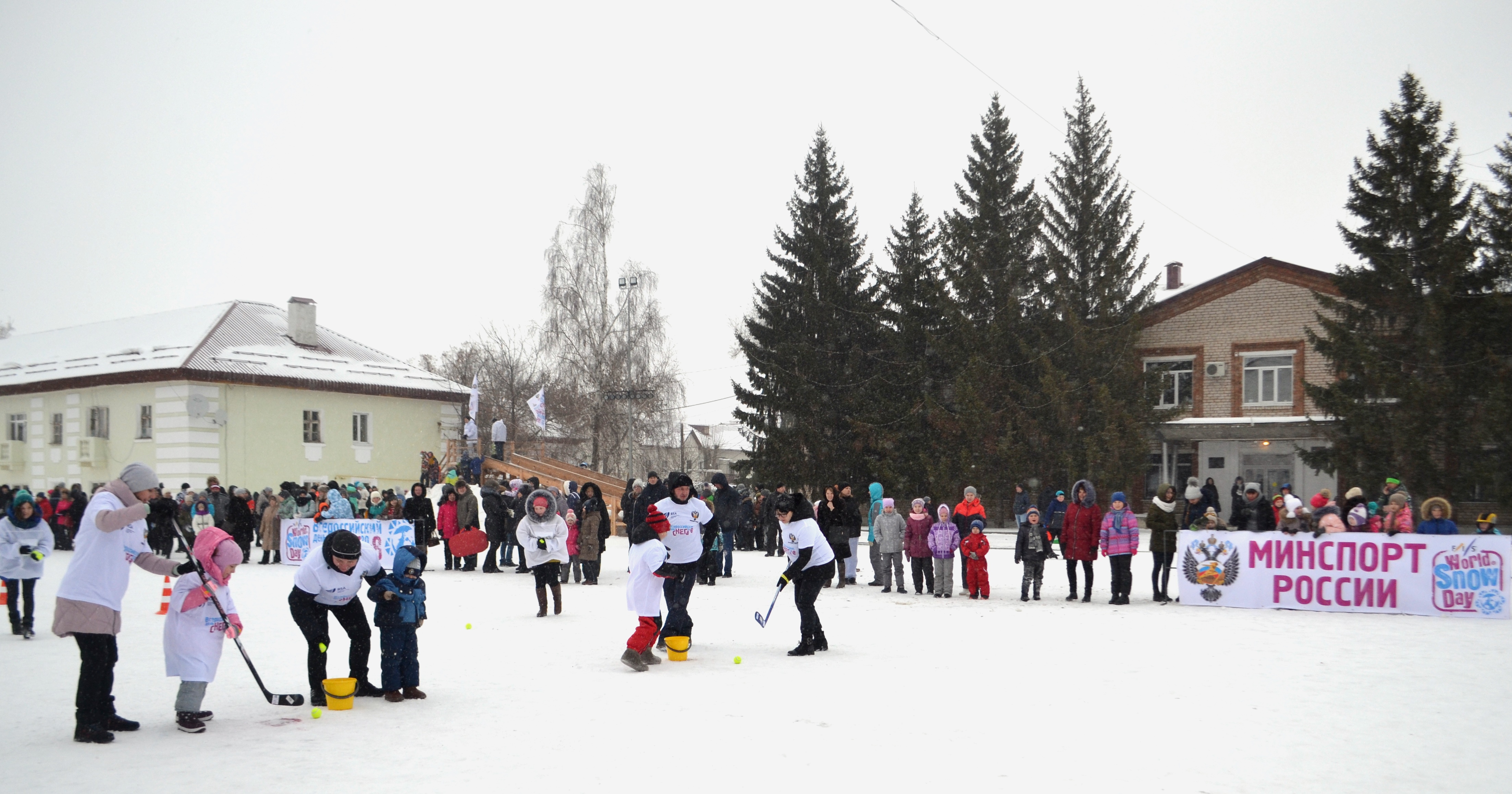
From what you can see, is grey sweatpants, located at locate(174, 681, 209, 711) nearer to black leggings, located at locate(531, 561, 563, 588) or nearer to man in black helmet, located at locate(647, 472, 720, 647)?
man in black helmet, located at locate(647, 472, 720, 647)

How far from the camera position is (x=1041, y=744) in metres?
7.04

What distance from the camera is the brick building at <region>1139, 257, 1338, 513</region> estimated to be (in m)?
35.8

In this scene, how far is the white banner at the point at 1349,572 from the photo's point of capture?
14.3m

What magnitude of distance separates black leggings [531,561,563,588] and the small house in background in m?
24.3

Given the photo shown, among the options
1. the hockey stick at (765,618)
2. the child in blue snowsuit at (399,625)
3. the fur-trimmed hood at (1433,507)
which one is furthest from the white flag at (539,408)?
the child in blue snowsuit at (399,625)

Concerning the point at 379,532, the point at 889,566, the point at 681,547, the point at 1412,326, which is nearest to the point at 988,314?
the point at 1412,326

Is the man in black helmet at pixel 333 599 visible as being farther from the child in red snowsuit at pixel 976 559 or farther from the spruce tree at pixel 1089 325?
the spruce tree at pixel 1089 325

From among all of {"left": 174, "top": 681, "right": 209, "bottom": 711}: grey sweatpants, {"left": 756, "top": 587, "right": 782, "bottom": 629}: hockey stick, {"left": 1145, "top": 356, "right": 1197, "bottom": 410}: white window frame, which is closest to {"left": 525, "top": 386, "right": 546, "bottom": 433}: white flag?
{"left": 1145, "top": 356, "right": 1197, "bottom": 410}: white window frame

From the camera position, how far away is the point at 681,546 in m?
10.9

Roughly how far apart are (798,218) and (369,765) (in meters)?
34.9

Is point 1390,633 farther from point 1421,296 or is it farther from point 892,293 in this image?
point 892,293

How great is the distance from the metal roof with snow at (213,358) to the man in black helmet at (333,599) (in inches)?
1141

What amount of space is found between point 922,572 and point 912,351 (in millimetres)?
22771

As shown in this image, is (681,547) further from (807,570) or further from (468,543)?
(468,543)
